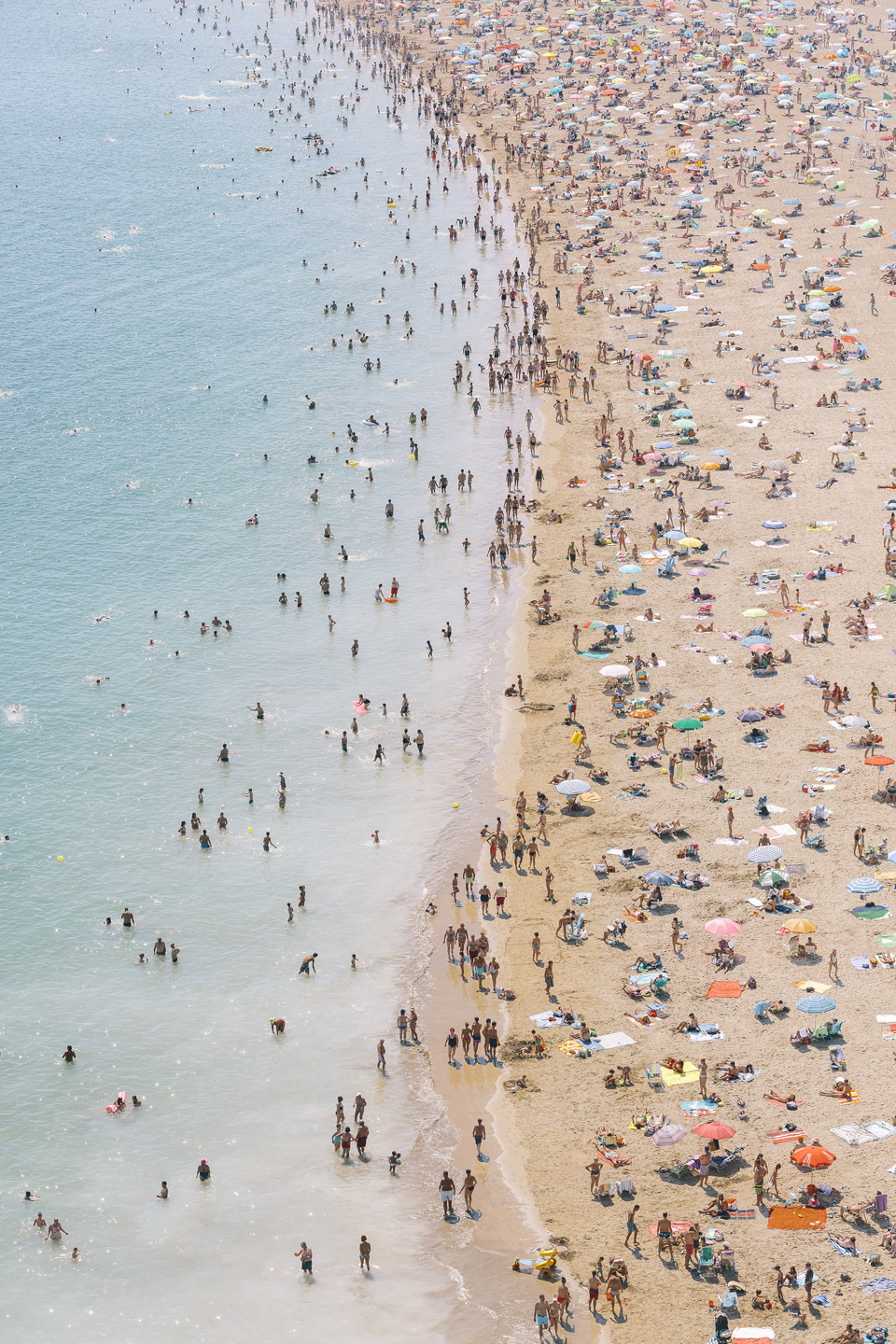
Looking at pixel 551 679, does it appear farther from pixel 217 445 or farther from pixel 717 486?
pixel 217 445

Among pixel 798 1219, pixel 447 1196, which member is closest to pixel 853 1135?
pixel 798 1219

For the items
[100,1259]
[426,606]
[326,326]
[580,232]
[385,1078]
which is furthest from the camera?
[580,232]

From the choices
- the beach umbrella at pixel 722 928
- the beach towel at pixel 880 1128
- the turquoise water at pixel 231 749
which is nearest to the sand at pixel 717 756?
the beach towel at pixel 880 1128

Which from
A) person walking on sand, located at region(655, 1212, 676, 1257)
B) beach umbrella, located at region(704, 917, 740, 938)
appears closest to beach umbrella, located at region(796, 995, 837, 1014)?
beach umbrella, located at region(704, 917, 740, 938)

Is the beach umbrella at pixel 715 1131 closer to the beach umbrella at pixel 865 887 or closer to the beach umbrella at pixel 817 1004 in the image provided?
the beach umbrella at pixel 817 1004

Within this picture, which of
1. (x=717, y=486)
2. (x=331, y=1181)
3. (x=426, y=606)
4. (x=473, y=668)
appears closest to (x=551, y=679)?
(x=473, y=668)

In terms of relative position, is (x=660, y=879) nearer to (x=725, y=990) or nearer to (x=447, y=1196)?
(x=725, y=990)
